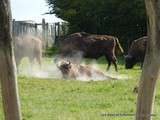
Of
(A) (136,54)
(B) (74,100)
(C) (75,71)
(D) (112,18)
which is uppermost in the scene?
(D) (112,18)

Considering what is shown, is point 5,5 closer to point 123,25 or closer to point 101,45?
point 101,45

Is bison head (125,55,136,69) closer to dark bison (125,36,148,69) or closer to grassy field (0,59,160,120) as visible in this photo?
dark bison (125,36,148,69)

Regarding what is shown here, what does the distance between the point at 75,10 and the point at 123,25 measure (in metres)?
3.80

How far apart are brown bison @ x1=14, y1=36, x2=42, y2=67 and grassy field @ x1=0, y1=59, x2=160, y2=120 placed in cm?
417

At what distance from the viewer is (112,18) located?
37469mm

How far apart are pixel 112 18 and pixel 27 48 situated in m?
16.0

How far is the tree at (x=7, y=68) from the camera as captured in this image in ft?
15.7

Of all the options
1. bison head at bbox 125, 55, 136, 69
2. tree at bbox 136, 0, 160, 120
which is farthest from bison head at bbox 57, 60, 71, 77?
tree at bbox 136, 0, 160, 120

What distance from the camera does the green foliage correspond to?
3659 centimetres

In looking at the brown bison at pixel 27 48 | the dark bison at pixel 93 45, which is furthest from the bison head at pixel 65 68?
the dark bison at pixel 93 45

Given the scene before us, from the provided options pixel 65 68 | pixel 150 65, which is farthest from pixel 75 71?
pixel 150 65

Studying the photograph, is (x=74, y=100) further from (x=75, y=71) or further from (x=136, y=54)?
(x=136, y=54)

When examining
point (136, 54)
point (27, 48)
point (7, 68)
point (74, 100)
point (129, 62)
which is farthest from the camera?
point (136, 54)

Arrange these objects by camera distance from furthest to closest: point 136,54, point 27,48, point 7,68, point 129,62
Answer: point 136,54 < point 129,62 < point 27,48 < point 7,68
